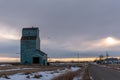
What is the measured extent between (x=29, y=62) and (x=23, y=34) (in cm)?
979

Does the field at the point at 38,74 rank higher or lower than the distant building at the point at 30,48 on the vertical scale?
lower

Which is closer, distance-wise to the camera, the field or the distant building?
the field

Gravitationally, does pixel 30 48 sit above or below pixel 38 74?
above

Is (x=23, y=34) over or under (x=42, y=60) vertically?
over

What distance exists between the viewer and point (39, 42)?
114 meters

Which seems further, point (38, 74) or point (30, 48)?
point (30, 48)

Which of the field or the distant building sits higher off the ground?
the distant building

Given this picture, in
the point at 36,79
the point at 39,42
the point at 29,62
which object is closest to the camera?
the point at 36,79

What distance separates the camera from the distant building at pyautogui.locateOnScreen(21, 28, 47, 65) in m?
105

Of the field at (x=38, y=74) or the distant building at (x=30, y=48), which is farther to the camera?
the distant building at (x=30, y=48)

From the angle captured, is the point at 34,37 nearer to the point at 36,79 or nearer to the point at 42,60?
the point at 42,60

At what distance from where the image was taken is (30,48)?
105812 mm

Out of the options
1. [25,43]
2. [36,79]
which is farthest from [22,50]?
[36,79]

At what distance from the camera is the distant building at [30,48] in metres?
105
